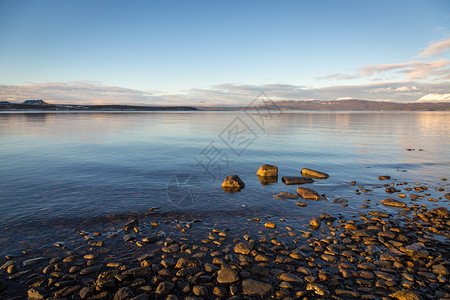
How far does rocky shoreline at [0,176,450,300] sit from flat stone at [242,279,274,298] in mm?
36

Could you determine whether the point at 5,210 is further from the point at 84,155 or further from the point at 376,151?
the point at 376,151

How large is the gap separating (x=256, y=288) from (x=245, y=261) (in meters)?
1.78

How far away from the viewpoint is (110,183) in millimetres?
22031

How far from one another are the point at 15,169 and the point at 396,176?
4089 cm

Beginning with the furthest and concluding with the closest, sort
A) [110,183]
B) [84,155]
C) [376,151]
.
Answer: [376,151], [84,155], [110,183]

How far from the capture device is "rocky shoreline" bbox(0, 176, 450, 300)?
8.63 metres

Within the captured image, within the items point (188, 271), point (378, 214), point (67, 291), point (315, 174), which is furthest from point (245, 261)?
point (315, 174)

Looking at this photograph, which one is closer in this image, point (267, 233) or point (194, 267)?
point (194, 267)

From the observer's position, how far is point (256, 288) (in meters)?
8.74

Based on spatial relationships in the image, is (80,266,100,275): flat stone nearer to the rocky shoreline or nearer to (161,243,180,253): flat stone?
the rocky shoreline

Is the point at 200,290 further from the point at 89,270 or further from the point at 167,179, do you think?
the point at 167,179

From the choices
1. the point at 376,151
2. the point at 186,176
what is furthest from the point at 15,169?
the point at 376,151

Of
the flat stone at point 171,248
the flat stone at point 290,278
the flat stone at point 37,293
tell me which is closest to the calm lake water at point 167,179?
the flat stone at point 171,248

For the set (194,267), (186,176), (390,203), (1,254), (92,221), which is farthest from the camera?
(186,176)
